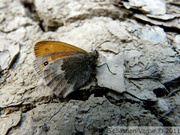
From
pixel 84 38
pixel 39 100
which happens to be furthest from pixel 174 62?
pixel 39 100

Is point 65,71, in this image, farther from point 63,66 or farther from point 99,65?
point 99,65

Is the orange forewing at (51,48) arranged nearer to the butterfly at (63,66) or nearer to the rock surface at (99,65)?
the butterfly at (63,66)

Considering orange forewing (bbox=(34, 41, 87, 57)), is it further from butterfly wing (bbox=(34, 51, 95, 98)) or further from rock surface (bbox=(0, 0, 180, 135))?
rock surface (bbox=(0, 0, 180, 135))

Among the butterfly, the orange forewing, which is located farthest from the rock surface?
the orange forewing

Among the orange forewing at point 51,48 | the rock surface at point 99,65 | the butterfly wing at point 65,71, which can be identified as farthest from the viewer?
the orange forewing at point 51,48

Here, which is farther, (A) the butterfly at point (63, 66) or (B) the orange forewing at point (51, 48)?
(B) the orange forewing at point (51, 48)

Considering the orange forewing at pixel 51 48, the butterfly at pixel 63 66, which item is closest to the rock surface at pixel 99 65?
the butterfly at pixel 63 66
